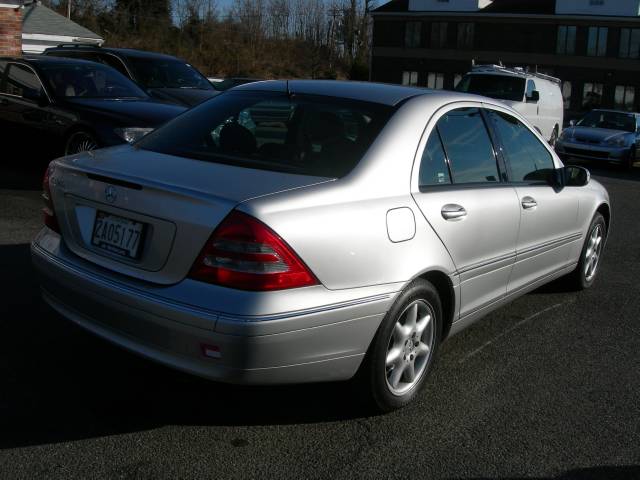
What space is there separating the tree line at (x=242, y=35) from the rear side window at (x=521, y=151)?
45.8 meters

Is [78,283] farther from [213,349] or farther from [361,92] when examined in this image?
[361,92]

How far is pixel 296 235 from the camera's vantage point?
331cm

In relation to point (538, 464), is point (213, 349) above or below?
above

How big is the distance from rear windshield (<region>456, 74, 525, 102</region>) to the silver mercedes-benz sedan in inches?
540

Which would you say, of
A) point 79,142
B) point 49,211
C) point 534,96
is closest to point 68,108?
point 79,142

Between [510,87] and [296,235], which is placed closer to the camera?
[296,235]

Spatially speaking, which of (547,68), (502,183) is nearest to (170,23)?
(547,68)

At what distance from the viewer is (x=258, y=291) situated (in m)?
3.21

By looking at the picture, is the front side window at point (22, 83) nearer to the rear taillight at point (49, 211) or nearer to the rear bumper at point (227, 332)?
the rear taillight at point (49, 211)

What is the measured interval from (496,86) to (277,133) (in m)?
14.9

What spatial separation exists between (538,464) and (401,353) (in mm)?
797

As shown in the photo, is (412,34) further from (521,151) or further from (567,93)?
(521,151)

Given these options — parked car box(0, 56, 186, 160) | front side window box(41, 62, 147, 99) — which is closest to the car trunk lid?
parked car box(0, 56, 186, 160)

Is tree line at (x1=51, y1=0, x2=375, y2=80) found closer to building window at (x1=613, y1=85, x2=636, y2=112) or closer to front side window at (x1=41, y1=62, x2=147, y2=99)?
building window at (x1=613, y1=85, x2=636, y2=112)
